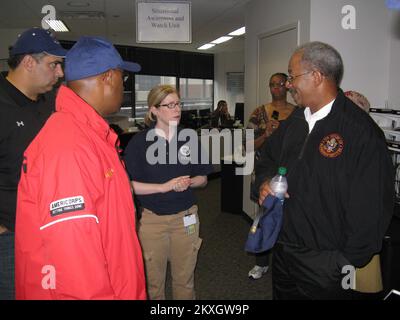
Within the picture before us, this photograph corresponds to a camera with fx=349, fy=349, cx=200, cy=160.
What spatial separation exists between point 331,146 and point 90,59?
1053 millimetres

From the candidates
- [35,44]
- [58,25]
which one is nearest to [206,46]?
[58,25]

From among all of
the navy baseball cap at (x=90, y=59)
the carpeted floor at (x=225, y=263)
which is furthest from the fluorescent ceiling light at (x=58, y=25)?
the navy baseball cap at (x=90, y=59)

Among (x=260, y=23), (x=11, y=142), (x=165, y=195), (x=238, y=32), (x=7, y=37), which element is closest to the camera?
(x=11, y=142)

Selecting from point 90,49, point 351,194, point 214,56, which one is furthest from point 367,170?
point 214,56

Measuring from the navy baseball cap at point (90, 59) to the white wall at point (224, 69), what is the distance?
10.6 meters

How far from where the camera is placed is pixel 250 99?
4941mm

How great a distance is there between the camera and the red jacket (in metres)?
1.00

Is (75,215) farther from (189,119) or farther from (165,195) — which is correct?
(189,119)

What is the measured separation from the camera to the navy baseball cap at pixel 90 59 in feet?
3.98

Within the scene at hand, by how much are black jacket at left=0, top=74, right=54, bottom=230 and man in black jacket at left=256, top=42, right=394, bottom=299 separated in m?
1.22

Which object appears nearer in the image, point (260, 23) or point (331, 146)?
point (331, 146)

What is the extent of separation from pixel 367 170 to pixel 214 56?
1124 cm

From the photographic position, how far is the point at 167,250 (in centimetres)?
221

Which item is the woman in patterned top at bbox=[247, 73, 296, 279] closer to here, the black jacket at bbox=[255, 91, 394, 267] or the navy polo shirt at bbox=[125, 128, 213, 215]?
the navy polo shirt at bbox=[125, 128, 213, 215]
